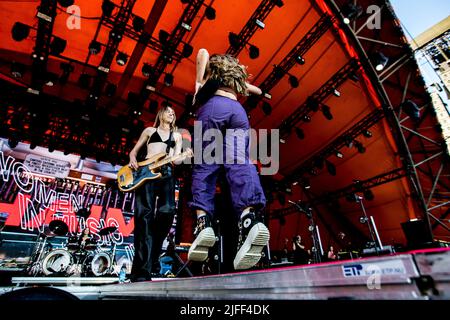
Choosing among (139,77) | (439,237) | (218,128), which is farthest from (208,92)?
(439,237)

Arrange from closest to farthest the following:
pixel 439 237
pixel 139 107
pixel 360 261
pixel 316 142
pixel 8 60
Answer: pixel 360 261 → pixel 8 60 → pixel 139 107 → pixel 439 237 → pixel 316 142

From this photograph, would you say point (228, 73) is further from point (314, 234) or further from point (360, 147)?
point (360, 147)

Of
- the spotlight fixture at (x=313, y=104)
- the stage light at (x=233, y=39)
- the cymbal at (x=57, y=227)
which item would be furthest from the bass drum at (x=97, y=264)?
the spotlight fixture at (x=313, y=104)

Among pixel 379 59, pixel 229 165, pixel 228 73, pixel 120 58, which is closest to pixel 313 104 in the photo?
pixel 379 59

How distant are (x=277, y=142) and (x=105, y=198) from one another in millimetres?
7400

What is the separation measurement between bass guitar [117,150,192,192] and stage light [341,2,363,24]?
649cm

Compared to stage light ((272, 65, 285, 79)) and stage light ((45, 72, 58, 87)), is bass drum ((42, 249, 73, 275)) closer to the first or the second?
stage light ((45, 72, 58, 87))

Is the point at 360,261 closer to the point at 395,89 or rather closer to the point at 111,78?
the point at 111,78

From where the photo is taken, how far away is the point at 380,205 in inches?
427

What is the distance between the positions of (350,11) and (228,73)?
21.2 feet

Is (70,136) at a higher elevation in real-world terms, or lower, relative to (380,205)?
higher

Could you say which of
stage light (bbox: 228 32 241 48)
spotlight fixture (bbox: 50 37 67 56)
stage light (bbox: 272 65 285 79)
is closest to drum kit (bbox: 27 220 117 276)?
spotlight fixture (bbox: 50 37 67 56)

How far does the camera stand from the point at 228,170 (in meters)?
1.59

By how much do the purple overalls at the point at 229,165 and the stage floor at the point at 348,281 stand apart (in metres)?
0.58
